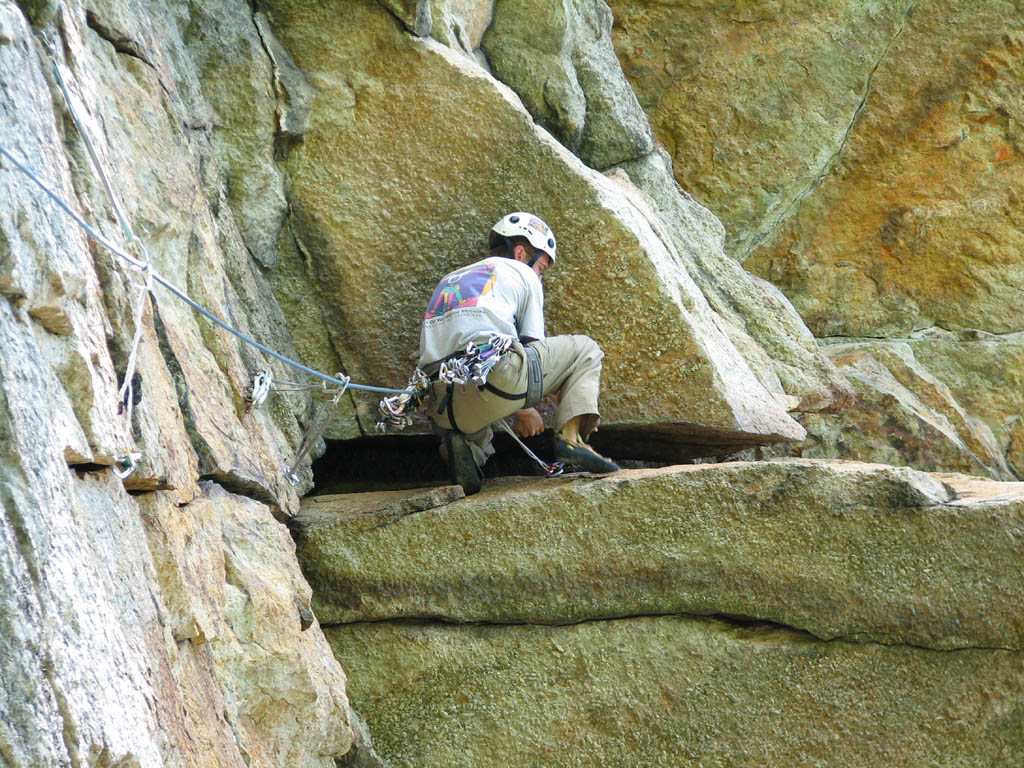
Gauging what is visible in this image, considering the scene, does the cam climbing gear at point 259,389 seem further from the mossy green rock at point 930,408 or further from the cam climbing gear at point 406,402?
the mossy green rock at point 930,408

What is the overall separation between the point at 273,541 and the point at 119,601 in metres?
1.96

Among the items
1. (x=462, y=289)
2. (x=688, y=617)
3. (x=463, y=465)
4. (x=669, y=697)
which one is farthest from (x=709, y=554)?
(x=462, y=289)

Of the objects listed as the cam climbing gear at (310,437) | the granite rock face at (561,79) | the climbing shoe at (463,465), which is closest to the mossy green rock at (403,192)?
the cam climbing gear at (310,437)

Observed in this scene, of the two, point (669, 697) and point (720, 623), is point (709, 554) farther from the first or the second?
point (669, 697)

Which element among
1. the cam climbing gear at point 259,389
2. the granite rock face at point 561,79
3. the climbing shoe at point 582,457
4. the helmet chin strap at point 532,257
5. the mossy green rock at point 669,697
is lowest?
the mossy green rock at point 669,697

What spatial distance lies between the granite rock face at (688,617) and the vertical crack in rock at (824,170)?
17.0ft

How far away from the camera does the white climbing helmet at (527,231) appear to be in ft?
21.2

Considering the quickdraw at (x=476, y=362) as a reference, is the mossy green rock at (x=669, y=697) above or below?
below

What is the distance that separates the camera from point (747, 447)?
23.4 feet

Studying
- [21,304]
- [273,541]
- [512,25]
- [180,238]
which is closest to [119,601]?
[21,304]

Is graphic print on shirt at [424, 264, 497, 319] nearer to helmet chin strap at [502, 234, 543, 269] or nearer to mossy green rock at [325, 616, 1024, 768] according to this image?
helmet chin strap at [502, 234, 543, 269]

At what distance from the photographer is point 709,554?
5676mm

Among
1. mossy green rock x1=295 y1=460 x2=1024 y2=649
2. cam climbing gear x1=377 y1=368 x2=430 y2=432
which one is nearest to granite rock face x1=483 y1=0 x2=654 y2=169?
cam climbing gear x1=377 y1=368 x2=430 y2=432

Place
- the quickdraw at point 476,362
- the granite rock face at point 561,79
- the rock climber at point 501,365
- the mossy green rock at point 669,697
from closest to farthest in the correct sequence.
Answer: the mossy green rock at point 669,697 → the quickdraw at point 476,362 → the rock climber at point 501,365 → the granite rock face at point 561,79
